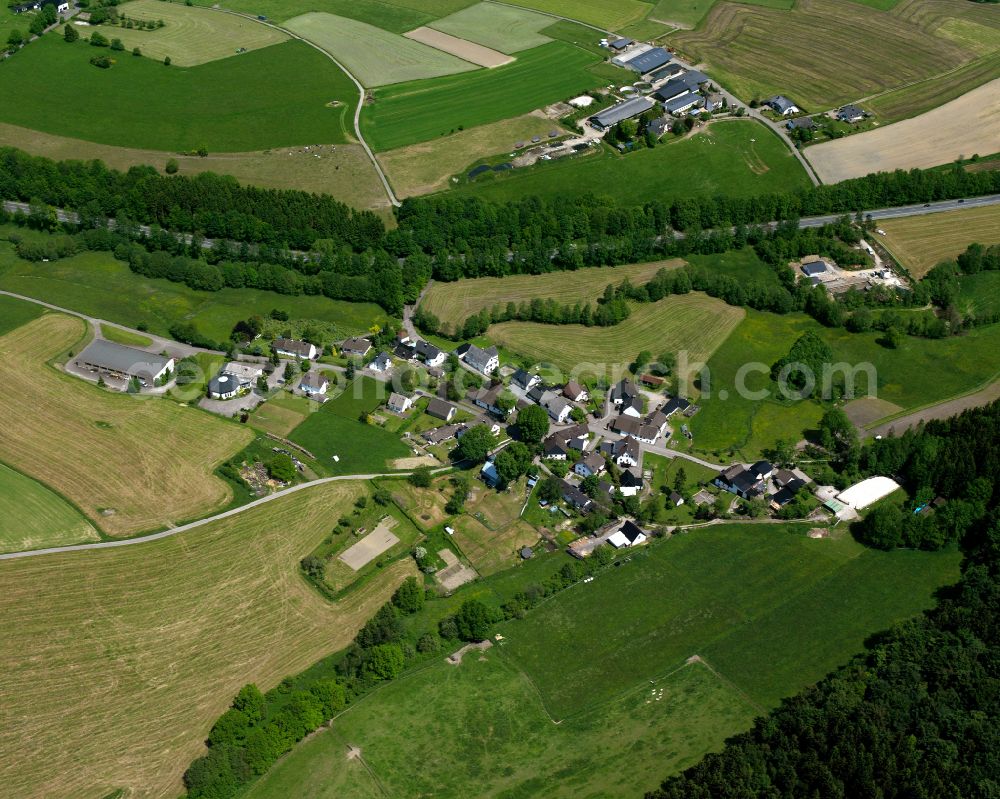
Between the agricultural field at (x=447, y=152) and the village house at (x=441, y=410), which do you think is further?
the agricultural field at (x=447, y=152)

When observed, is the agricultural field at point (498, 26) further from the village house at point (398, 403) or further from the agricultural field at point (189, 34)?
the village house at point (398, 403)

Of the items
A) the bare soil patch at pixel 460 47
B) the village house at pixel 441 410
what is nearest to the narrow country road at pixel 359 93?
the bare soil patch at pixel 460 47

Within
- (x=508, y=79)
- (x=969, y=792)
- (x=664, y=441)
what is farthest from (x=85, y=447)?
(x=508, y=79)

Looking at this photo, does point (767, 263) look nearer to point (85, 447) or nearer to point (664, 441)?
point (664, 441)

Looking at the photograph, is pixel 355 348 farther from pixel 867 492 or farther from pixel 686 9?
pixel 686 9

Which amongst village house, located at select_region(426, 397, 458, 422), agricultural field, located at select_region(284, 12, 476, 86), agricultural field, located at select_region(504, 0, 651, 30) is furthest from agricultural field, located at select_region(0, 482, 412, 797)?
agricultural field, located at select_region(504, 0, 651, 30)

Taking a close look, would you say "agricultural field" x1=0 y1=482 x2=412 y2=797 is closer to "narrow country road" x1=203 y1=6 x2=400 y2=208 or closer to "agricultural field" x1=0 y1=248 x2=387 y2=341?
"agricultural field" x1=0 y1=248 x2=387 y2=341
